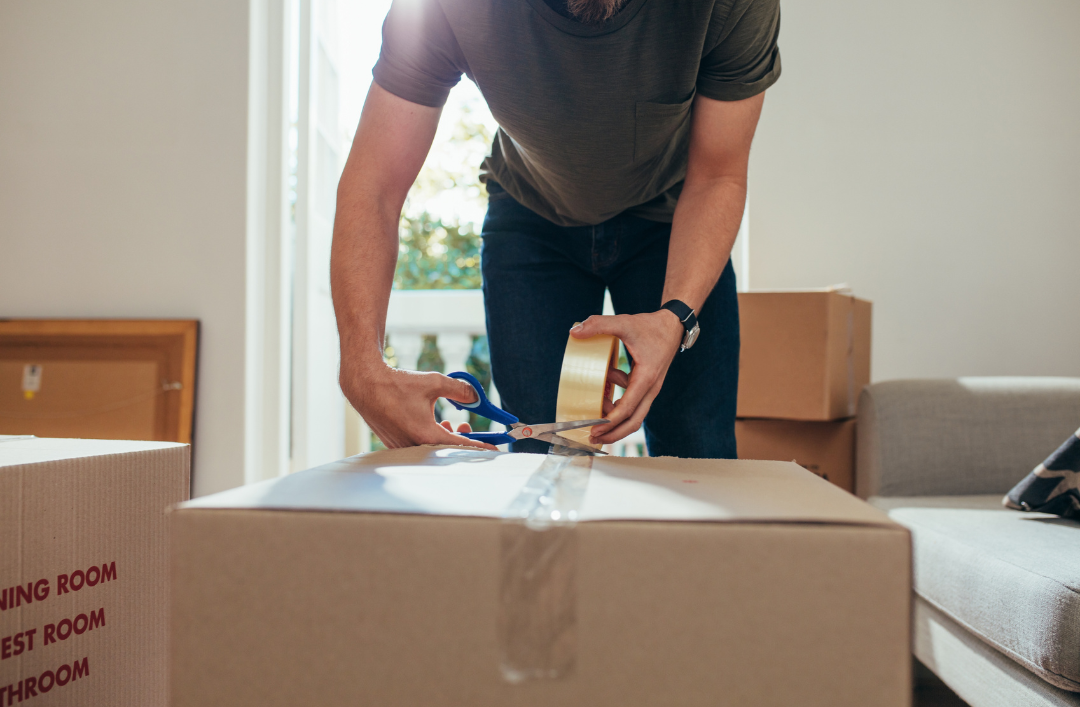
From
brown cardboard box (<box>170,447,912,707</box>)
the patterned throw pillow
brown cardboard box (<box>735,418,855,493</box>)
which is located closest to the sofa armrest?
brown cardboard box (<box>735,418,855,493</box>)

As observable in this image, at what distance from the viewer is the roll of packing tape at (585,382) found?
57 centimetres

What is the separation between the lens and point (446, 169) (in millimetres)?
4594

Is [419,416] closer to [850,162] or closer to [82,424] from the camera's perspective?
Result: [82,424]

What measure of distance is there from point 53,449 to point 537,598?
1.72 feet

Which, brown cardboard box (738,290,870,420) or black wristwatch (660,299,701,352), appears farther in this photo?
brown cardboard box (738,290,870,420)

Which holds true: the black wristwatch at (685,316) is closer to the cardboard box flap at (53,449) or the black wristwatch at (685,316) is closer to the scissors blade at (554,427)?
the scissors blade at (554,427)

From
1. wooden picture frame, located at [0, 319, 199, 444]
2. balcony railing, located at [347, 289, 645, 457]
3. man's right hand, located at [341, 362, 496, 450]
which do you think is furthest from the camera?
balcony railing, located at [347, 289, 645, 457]

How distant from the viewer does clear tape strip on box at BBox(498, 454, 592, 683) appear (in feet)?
1.03

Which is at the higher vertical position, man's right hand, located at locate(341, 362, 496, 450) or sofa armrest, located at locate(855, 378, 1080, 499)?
man's right hand, located at locate(341, 362, 496, 450)

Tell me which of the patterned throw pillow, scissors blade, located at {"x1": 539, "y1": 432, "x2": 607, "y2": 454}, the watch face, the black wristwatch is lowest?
the patterned throw pillow

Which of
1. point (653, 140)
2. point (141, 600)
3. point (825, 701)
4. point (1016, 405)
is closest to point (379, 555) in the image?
point (825, 701)

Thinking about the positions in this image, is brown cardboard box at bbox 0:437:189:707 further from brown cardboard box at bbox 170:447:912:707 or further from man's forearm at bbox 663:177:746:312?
man's forearm at bbox 663:177:746:312

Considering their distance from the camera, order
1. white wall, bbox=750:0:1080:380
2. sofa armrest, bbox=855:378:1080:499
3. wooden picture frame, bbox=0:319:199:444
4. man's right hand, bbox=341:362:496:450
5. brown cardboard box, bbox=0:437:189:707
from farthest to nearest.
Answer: white wall, bbox=750:0:1080:380, wooden picture frame, bbox=0:319:199:444, sofa armrest, bbox=855:378:1080:499, man's right hand, bbox=341:362:496:450, brown cardboard box, bbox=0:437:189:707

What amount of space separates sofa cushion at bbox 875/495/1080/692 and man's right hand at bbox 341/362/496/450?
51 cm
